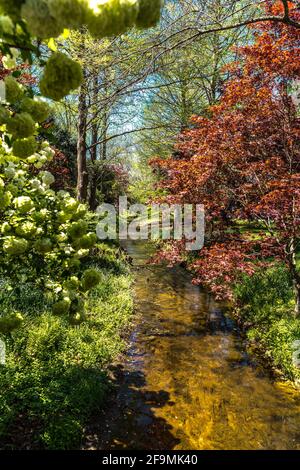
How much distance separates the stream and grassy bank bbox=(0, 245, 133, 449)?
0.98ft

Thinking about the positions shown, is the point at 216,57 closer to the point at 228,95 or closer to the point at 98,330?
the point at 228,95

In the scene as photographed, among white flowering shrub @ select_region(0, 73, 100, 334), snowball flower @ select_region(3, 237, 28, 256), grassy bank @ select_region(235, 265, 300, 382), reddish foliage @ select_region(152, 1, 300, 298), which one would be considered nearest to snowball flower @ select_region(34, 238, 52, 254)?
white flowering shrub @ select_region(0, 73, 100, 334)

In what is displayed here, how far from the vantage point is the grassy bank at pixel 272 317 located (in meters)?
5.85

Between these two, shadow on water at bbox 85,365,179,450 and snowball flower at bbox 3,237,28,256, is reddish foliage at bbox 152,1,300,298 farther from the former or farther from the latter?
snowball flower at bbox 3,237,28,256

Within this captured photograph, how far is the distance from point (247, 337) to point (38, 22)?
6.91 metres

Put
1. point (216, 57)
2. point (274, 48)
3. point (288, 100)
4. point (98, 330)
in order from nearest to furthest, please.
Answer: point (274, 48) < point (288, 100) < point (98, 330) < point (216, 57)

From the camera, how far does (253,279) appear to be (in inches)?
340

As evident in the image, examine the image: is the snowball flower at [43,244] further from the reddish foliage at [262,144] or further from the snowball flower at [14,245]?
the reddish foliage at [262,144]

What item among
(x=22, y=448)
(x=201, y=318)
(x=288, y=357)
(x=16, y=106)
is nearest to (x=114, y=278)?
(x=201, y=318)

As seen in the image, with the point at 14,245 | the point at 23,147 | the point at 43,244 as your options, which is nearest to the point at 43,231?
the point at 43,244

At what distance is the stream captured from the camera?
4.39 metres

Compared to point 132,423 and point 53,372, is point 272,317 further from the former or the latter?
point 53,372

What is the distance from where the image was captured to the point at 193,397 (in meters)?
5.23

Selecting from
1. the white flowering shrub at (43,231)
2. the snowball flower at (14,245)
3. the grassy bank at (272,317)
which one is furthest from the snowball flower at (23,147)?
the grassy bank at (272,317)
